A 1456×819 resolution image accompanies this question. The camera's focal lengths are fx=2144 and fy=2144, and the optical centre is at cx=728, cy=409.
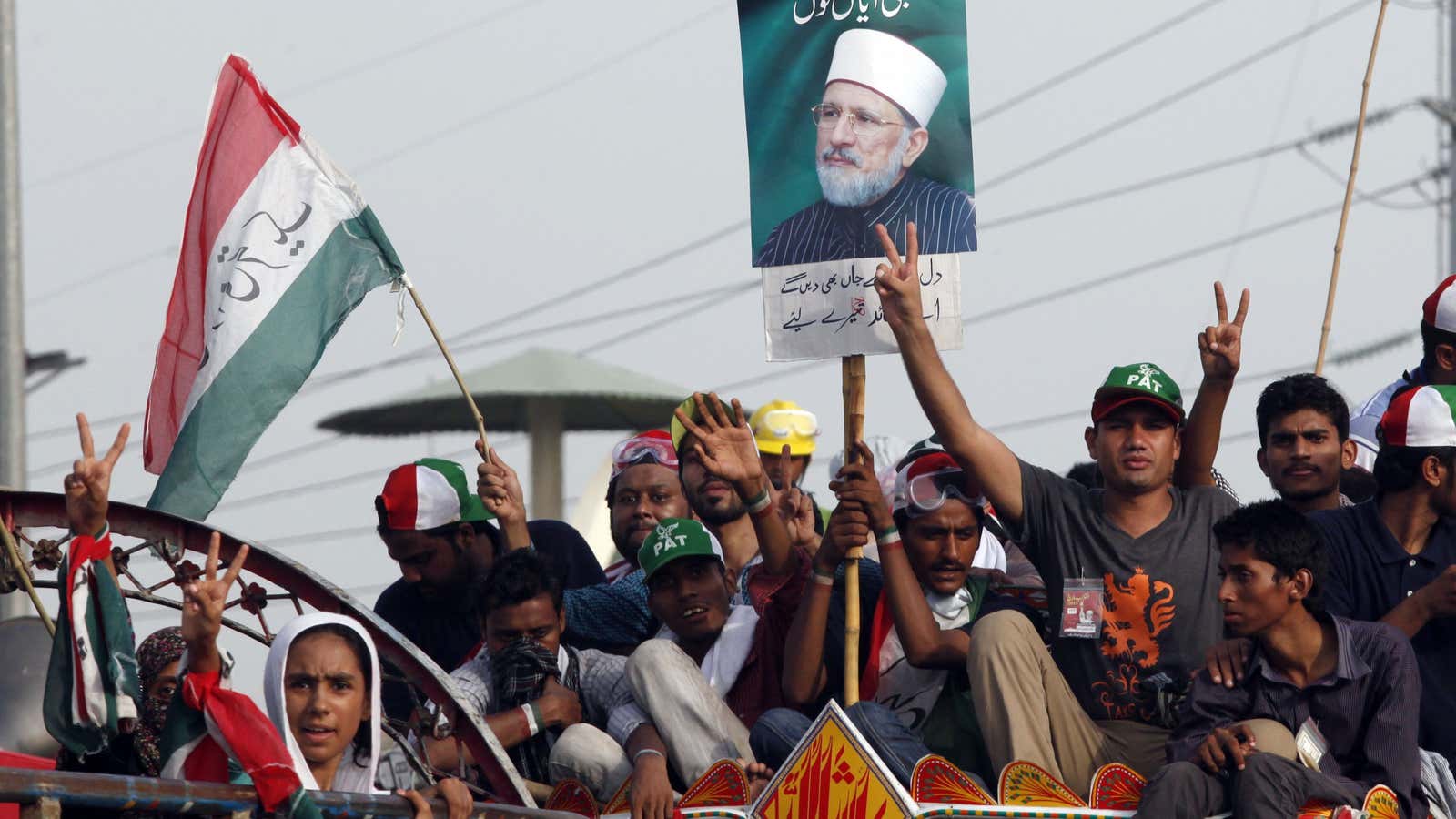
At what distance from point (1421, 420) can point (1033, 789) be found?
1.64 m

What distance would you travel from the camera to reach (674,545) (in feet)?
22.5

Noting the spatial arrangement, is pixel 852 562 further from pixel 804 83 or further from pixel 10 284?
pixel 10 284

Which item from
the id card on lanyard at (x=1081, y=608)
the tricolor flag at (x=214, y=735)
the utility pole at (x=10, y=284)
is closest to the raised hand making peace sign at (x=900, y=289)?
the id card on lanyard at (x=1081, y=608)

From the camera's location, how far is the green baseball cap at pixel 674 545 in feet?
22.5

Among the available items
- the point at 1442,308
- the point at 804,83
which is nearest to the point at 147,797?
the point at 804,83

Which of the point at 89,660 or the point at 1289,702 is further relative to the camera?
the point at 1289,702

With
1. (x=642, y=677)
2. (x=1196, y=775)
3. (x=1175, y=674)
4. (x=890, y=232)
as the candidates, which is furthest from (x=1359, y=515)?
(x=642, y=677)

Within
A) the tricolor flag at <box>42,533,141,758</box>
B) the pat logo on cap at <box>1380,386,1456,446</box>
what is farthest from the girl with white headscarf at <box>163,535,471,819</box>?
the pat logo on cap at <box>1380,386,1456,446</box>

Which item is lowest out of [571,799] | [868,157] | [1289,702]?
[571,799]

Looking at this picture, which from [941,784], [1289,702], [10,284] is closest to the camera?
[1289,702]

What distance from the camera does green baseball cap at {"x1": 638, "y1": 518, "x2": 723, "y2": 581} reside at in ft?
22.5

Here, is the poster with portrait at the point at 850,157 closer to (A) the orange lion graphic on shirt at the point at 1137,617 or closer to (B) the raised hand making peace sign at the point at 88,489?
(A) the orange lion graphic on shirt at the point at 1137,617

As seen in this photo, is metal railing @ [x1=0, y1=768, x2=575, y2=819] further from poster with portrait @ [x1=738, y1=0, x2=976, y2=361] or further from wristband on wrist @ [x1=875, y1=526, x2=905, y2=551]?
poster with portrait @ [x1=738, y1=0, x2=976, y2=361]

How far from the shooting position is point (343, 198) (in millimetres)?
7867
